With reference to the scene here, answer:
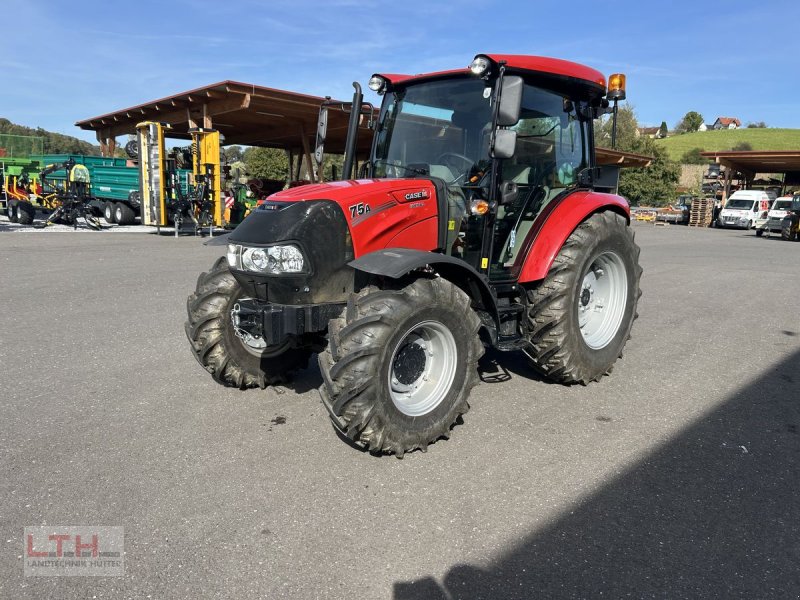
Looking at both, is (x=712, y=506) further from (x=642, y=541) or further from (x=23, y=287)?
(x=23, y=287)

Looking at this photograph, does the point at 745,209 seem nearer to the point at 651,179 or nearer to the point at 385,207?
the point at 651,179

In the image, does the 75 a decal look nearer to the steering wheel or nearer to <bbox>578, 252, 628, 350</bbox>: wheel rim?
the steering wheel

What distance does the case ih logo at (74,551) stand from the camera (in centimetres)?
237

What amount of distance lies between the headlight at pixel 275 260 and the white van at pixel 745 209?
33045 mm

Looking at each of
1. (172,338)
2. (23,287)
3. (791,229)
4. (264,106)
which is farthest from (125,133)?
(791,229)

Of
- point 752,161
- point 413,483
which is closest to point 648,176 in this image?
point 752,161

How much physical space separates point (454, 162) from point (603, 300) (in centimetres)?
197

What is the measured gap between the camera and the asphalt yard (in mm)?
2359

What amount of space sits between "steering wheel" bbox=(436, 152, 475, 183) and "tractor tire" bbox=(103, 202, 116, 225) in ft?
61.2

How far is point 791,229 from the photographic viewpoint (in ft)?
79.0

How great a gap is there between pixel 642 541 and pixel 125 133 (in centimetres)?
2710

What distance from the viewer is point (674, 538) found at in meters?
2.64

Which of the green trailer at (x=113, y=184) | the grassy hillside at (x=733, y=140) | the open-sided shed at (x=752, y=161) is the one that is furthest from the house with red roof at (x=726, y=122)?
the green trailer at (x=113, y=184)

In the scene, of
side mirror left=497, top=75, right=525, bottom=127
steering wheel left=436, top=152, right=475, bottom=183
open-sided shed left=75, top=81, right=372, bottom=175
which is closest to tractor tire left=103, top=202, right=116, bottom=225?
open-sided shed left=75, top=81, right=372, bottom=175
